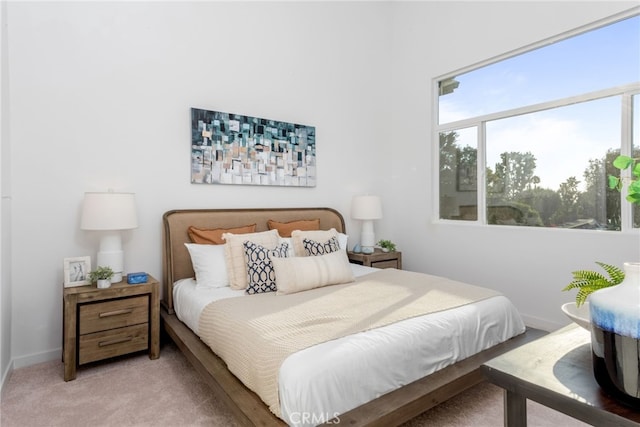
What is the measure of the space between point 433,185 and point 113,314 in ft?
11.1

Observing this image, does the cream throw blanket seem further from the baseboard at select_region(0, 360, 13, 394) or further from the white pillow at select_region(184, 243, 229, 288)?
the baseboard at select_region(0, 360, 13, 394)

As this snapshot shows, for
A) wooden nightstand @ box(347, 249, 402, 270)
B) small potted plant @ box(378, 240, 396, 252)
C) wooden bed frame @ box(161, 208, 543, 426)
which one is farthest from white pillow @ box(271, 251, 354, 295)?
small potted plant @ box(378, 240, 396, 252)

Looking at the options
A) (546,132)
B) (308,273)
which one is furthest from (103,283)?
(546,132)

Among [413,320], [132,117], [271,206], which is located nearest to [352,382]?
[413,320]

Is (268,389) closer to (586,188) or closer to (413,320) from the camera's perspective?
(413,320)

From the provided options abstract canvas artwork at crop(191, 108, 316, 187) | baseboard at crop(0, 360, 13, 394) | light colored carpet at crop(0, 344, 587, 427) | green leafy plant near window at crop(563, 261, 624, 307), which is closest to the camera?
green leafy plant near window at crop(563, 261, 624, 307)

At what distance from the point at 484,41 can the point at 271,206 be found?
2769 mm

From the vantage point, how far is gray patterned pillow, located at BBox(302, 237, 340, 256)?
2.88 metres

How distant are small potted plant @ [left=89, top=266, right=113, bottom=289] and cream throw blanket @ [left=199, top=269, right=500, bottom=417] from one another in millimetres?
790

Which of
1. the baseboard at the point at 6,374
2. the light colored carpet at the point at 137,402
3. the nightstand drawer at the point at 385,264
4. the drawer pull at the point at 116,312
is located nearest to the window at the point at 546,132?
the nightstand drawer at the point at 385,264

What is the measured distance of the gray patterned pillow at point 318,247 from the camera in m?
2.88

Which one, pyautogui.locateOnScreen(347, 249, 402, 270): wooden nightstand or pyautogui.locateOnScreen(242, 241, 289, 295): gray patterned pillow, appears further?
pyautogui.locateOnScreen(347, 249, 402, 270): wooden nightstand

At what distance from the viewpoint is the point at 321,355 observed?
1448 millimetres

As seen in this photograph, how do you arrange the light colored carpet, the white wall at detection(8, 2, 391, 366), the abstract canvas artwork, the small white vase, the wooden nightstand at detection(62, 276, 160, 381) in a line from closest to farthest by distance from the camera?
the light colored carpet
the wooden nightstand at detection(62, 276, 160, 381)
the small white vase
the white wall at detection(8, 2, 391, 366)
the abstract canvas artwork
